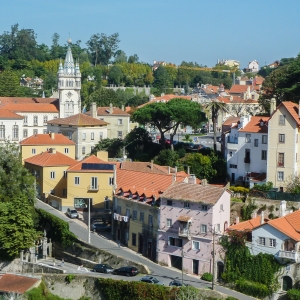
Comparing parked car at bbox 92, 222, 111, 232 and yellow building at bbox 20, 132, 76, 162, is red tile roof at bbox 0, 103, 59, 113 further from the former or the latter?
parked car at bbox 92, 222, 111, 232

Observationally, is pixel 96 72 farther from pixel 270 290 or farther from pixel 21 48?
pixel 270 290

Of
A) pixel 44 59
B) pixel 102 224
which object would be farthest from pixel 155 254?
pixel 44 59

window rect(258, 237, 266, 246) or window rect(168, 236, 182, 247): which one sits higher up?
window rect(258, 237, 266, 246)

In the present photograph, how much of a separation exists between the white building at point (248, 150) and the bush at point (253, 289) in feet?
33.9

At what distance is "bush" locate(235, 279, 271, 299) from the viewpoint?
43750 mm

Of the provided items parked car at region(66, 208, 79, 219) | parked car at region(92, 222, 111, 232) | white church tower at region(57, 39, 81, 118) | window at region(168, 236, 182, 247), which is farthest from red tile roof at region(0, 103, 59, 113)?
window at region(168, 236, 182, 247)

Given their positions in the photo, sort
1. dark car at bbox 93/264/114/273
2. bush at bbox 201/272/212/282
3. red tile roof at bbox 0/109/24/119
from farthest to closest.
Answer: red tile roof at bbox 0/109/24/119, dark car at bbox 93/264/114/273, bush at bbox 201/272/212/282

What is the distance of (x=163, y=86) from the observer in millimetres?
154250

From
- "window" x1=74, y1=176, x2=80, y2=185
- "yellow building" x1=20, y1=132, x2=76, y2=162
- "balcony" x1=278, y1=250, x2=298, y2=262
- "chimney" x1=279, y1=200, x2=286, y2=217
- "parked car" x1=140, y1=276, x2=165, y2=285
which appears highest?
"yellow building" x1=20, y1=132, x2=76, y2=162

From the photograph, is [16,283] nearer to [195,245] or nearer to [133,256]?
[133,256]

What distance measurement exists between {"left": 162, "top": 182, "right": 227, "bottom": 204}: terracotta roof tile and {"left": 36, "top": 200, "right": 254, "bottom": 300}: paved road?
4381 millimetres

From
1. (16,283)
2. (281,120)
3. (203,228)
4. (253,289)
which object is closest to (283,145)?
(281,120)

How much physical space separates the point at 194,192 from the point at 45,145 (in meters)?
25.3

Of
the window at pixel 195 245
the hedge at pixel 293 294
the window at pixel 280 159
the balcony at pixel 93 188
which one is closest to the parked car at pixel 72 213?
the balcony at pixel 93 188
